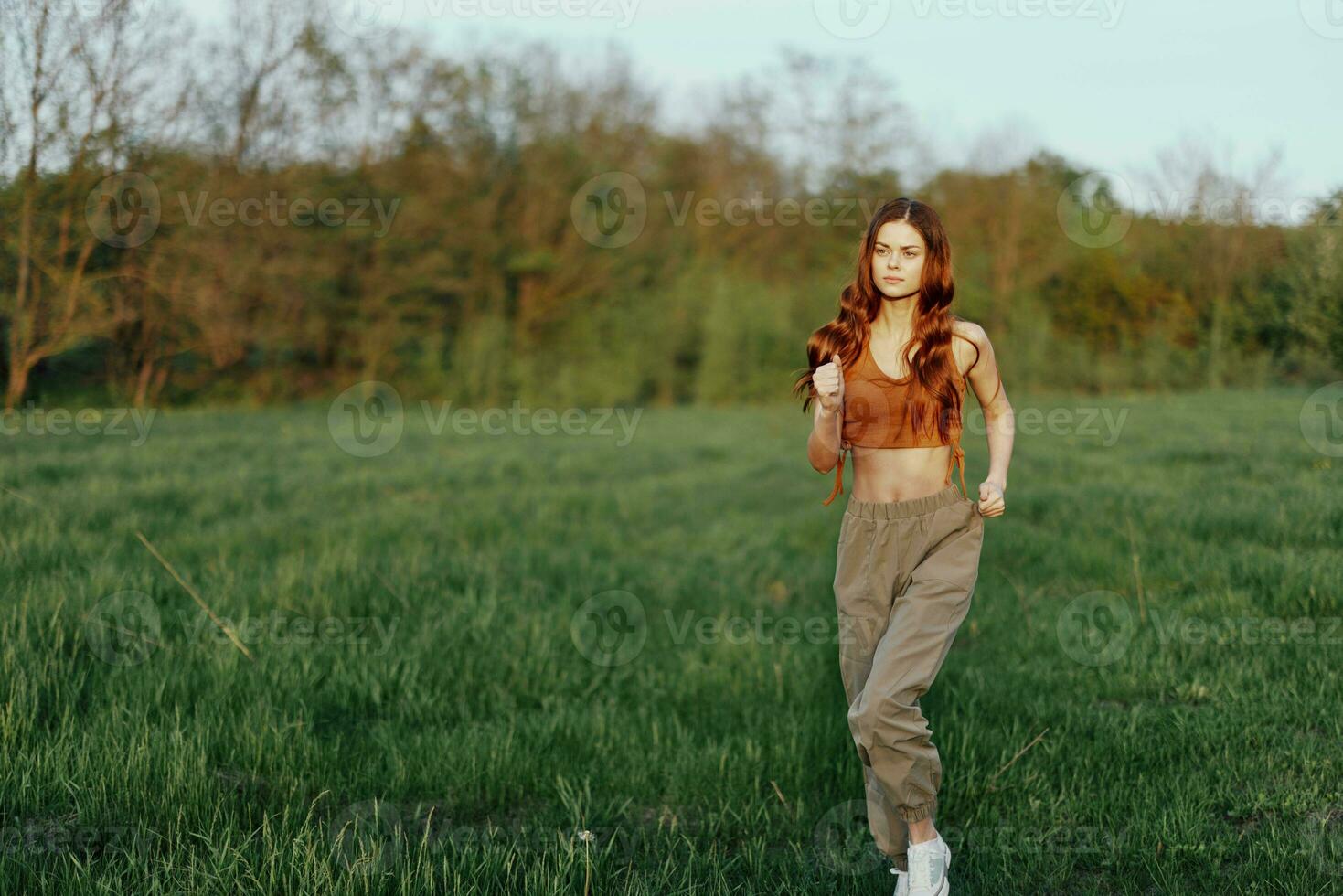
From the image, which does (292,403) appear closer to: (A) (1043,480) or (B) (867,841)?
(A) (1043,480)

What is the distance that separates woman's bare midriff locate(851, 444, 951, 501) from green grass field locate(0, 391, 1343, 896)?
119 centimetres

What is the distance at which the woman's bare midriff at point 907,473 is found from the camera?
10.4ft

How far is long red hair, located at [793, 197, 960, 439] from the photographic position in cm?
312

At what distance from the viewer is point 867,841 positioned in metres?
3.31

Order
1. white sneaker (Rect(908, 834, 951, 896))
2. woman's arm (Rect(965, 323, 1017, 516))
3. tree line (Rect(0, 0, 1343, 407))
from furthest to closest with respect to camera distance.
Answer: tree line (Rect(0, 0, 1343, 407)) < woman's arm (Rect(965, 323, 1017, 516)) < white sneaker (Rect(908, 834, 951, 896))

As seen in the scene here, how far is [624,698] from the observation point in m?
4.73

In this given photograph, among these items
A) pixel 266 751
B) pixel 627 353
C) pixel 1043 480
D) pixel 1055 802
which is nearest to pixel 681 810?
pixel 1055 802

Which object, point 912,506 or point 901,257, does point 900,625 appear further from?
point 901,257

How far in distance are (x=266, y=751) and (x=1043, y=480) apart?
285 inches

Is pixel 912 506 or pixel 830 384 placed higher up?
pixel 830 384

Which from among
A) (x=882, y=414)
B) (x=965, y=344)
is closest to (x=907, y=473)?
(x=882, y=414)

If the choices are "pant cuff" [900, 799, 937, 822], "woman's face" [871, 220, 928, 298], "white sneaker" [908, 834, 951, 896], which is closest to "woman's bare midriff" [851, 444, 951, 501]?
"woman's face" [871, 220, 928, 298]

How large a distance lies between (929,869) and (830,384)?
1431 mm

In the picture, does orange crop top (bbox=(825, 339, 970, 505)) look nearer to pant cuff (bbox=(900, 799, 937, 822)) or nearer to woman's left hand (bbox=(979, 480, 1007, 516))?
woman's left hand (bbox=(979, 480, 1007, 516))
